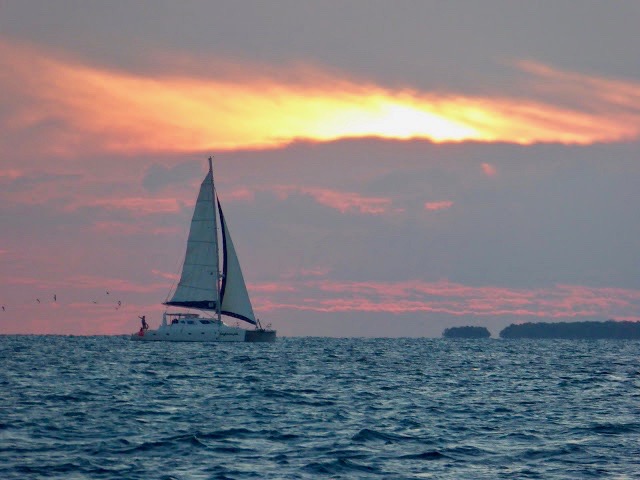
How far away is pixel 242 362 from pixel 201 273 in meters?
43.6

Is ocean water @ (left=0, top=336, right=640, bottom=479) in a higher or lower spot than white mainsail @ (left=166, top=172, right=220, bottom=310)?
lower

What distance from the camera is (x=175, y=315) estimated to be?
417 ft

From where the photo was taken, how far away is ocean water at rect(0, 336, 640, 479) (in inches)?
1085

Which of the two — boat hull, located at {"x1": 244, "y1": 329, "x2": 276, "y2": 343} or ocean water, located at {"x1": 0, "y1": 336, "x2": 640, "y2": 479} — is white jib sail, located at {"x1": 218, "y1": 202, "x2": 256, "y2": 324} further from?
ocean water, located at {"x1": 0, "y1": 336, "x2": 640, "y2": 479}

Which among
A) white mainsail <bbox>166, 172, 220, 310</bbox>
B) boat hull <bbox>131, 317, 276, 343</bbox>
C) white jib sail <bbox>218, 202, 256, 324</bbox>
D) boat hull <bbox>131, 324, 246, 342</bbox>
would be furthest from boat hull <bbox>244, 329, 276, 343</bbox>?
white mainsail <bbox>166, 172, 220, 310</bbox>

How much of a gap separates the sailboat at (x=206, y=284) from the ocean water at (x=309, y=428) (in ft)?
205

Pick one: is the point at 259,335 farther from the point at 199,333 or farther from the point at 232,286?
the point at 199,333

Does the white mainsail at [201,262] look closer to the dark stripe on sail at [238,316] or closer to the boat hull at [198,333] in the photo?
the dark stripe on sail at [238,316]

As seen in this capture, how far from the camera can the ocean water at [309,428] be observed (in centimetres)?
2755

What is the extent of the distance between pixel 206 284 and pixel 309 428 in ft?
297

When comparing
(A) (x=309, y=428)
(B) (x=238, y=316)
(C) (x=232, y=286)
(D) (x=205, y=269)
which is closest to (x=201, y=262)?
(D) (x=205, y=269)

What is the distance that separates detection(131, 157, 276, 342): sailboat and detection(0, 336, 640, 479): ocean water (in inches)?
2456

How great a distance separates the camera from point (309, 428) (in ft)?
117

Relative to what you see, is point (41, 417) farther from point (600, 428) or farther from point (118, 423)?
point (600, 428)
